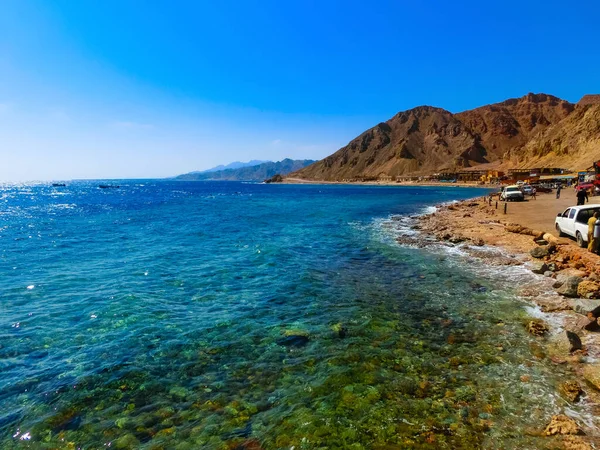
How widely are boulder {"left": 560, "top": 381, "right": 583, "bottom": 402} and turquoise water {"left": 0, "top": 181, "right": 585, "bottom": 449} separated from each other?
0.21 meters

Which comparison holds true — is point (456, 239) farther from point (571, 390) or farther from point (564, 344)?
point (571, 390)

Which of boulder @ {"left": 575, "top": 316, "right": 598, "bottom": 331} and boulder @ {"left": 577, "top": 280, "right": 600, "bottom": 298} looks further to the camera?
boulder @ {"left": 577, "top": 280, "right": 600, "bottom": 298}

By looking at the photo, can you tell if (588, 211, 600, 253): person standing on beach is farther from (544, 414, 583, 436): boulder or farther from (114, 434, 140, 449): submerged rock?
(114, 434, 140, 449): submerged rock

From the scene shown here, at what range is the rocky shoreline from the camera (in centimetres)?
632

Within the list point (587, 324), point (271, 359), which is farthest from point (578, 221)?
point (271, 359)

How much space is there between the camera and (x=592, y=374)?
24.8 feet

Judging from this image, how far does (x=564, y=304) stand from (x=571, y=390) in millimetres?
5841

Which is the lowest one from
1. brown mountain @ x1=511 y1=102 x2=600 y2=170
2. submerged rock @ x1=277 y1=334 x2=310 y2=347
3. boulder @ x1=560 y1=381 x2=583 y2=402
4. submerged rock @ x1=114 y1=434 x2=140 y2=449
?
submerged rock @ x1=277 y1=334 x2=310 y2=347

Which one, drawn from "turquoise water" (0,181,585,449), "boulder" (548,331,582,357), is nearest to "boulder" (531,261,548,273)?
"turquoise water" (0,181,585,449)

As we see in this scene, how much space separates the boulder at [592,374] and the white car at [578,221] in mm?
13029

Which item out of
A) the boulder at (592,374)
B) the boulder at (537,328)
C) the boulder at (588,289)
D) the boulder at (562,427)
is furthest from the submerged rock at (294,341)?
the boulder at (588,289)

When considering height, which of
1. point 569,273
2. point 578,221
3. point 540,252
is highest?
point 578,221

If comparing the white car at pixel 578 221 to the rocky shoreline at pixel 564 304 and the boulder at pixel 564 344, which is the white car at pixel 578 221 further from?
the boulder at pixel 564 344

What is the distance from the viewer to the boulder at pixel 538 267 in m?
15.4
